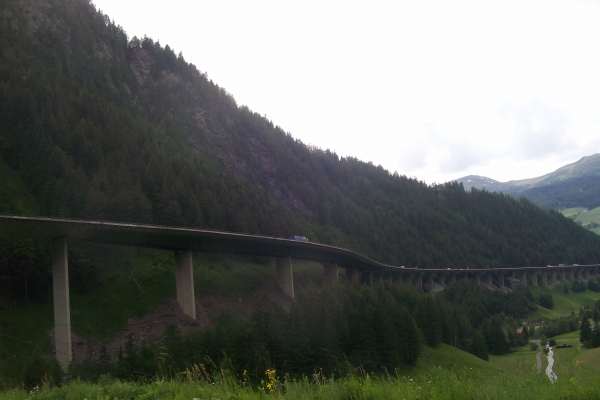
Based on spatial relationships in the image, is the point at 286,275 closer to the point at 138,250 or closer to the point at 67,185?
the point at 138,250

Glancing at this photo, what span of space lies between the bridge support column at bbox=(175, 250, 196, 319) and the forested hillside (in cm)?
1410

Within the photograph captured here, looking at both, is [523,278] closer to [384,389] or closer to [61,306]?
[61,306]

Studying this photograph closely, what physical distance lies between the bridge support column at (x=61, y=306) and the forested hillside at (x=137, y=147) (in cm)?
2070

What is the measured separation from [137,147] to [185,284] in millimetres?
45784

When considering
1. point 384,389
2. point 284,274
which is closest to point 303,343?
point 384,389

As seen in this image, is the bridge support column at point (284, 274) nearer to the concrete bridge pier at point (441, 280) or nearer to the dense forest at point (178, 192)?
the dense forest at point (178, 192)

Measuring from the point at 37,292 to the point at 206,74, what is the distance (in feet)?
478

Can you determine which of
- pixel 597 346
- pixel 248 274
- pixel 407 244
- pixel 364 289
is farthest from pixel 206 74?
pixel 597 346

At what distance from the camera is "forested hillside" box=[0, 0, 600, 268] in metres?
77.6

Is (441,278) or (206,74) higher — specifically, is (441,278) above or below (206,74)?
below

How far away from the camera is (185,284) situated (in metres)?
64.6

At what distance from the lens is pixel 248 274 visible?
8631 cm

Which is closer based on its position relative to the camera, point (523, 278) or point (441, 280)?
point (441, 280)

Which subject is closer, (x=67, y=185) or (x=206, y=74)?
(x=67, y=185)
